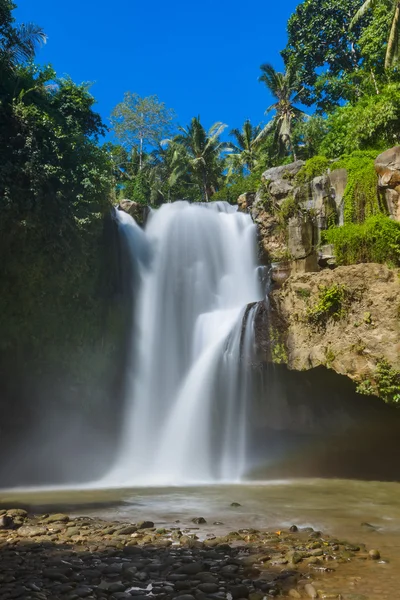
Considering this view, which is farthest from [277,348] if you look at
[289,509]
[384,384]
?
[289,509]

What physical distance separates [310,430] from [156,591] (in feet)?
34.3

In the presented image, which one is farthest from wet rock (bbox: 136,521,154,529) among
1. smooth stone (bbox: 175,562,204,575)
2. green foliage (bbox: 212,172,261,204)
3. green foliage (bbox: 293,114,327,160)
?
green foliage (bbox: 293,114,327,160)

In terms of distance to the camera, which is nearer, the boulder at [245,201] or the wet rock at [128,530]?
the wet rock at [128,530]

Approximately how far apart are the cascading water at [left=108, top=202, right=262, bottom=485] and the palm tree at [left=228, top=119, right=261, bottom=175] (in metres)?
21.9

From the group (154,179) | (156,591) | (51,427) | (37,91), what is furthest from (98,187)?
(154,179)

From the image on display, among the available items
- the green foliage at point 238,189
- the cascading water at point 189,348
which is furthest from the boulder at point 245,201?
the green foliage at point 238,189

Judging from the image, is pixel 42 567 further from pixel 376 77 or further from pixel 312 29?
pixel 312 29

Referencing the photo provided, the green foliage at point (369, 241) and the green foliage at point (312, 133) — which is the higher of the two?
the green foliage at point (312, 133)

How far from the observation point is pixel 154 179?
1660 inches

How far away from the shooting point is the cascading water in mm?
14469

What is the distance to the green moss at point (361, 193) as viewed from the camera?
1477 cm

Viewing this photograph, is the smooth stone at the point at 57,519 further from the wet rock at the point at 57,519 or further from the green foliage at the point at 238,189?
the green foliage at the point at 238,189

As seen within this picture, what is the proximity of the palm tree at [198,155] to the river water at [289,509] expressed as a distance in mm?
30915

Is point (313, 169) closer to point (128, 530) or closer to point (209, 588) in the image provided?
point (128, 530)
